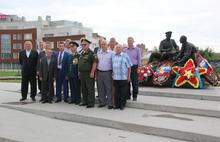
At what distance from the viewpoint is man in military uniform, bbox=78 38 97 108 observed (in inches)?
294

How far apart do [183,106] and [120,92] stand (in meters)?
1.57

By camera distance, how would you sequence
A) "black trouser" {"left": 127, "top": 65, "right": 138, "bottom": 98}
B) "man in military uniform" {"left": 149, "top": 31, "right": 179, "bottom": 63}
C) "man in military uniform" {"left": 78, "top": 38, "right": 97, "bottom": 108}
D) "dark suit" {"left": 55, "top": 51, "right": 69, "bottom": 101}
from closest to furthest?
"man in military uniform" {"left": 78, "top": 38, "right": 97, "bottom": 108} → "black trouser" {"left": 127, "top": 65, "right": 138, "bottom": 98} → "dark suit" {"left": 55, "top": 51, "right": 69, "bottom": 101} → "man in military uniform" {"left": 149, "top": 31, "right": 179, "bottom": 63}

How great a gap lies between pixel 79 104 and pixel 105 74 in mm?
1246

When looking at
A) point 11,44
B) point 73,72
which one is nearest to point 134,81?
point 73,72

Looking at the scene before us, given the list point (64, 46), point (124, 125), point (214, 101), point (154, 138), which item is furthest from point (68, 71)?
point (214, 101)

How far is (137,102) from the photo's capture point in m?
7.66

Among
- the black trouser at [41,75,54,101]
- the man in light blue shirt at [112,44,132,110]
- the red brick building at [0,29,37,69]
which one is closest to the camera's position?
the man in light blue shirt at [112,44,132,110]

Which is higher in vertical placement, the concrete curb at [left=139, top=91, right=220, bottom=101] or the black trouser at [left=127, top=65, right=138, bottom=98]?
the black trouser at [left=127, top=65, right=138, bottom=98]

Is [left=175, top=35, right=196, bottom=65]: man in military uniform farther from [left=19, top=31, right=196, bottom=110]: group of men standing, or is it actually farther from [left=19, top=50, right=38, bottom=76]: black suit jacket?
[left=19, top=50, right=38, bottom=76]: black suit jacket

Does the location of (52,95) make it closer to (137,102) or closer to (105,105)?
(105,105)

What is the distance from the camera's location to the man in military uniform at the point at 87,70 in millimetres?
7473

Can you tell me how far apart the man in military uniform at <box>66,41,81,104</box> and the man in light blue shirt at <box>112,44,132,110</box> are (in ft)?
3.90

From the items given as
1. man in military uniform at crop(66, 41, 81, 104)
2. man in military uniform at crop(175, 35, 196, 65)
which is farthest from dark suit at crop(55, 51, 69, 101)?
man in military uniform at crop(175, 35, 196, 65)

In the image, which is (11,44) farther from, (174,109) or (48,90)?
(174,109)
